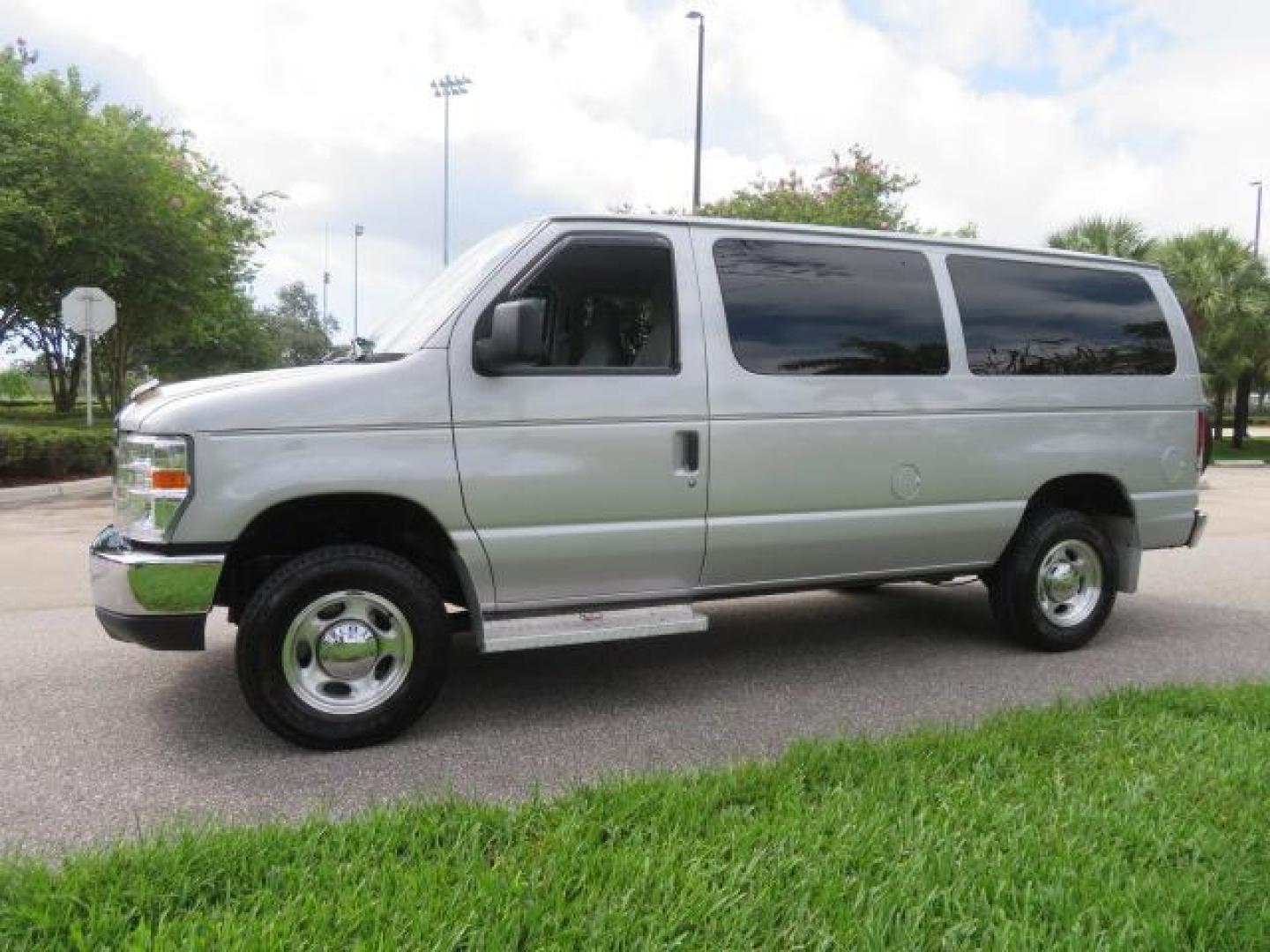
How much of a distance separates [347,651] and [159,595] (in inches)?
27.7

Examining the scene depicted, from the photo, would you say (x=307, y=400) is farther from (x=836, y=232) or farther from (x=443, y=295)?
(x=836, y=232)

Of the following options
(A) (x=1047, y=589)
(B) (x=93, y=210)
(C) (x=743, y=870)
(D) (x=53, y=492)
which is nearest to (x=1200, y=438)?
(A) (x=1047, y=589)

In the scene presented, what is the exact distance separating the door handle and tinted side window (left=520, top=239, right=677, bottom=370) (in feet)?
1.03

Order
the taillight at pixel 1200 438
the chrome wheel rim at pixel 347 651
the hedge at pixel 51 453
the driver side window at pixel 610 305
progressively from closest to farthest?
the chrome wheel rim at pixel 347 651 < the driver side window at pixel 610 305 < the taillight at pixel 1200 438 < the hedge at pixel 51 453

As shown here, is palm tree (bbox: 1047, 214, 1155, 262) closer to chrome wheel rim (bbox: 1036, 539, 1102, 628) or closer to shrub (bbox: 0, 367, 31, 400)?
chrome wheel rim (bbox: 1036, 539, 1102, 628)

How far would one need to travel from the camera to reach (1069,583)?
553 cm

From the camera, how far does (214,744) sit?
3.88 meters

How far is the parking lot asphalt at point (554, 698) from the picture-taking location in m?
3.48

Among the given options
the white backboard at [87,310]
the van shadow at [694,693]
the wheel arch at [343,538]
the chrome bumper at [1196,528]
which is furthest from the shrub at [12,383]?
the chrome bumper at [1196,528]

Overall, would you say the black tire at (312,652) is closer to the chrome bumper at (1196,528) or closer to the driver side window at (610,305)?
the driver side window at (610,305)

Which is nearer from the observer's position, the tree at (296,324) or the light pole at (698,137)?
the light pole at (698,137)

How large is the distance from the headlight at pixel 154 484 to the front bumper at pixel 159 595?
0.33ft

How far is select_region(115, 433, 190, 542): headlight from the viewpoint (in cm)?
356

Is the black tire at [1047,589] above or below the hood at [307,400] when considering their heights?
below
